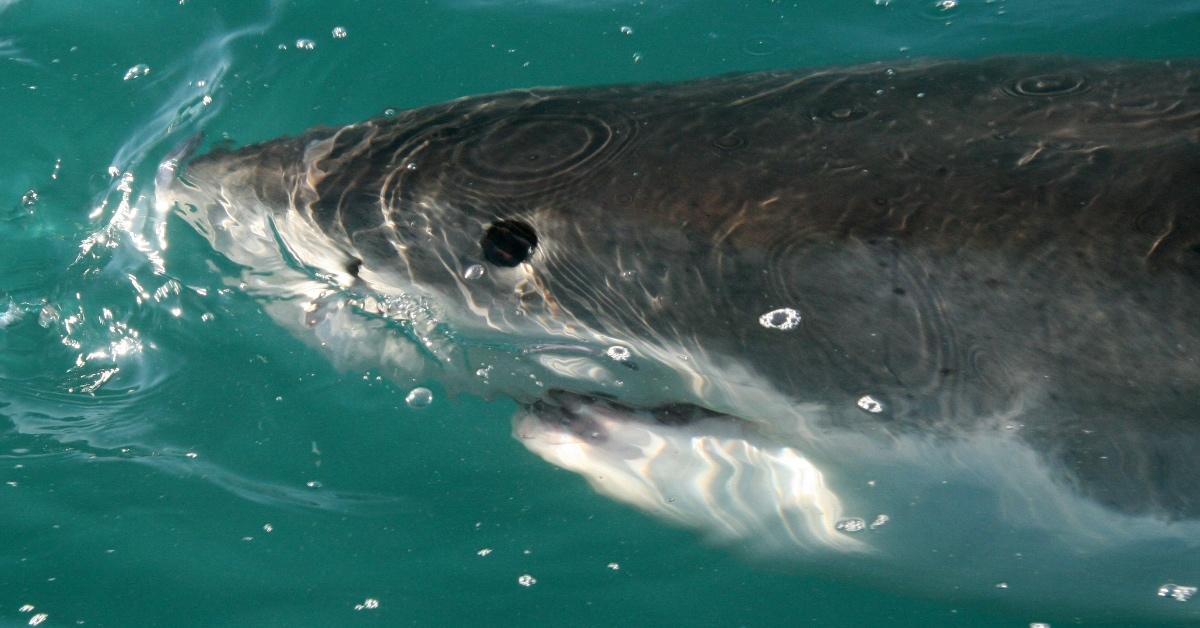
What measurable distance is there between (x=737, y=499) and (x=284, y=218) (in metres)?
1.25

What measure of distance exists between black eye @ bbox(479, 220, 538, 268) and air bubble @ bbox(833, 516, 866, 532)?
2.97 ft

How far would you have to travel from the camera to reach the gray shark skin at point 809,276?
188cm

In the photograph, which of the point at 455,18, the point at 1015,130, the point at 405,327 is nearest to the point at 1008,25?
the point at 455,18

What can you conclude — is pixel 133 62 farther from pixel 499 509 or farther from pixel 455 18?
pixel 499 509

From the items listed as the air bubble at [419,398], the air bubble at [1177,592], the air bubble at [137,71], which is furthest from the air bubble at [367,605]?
the air bubble at [137,71]

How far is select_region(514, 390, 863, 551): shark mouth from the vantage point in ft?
7.27

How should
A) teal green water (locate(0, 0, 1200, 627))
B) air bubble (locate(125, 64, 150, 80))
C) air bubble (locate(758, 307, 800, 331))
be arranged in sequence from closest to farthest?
air bubble (locate(758, 307, 800, 331)) < teal green water (locate(0, 0, 1200, 627)) < air bubble (locate(125, 64, 150, 80))

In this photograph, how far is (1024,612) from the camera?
240 centimetres

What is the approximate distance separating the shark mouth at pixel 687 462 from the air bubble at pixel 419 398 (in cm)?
60

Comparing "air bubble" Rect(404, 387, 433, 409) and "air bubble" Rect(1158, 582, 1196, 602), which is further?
"air bubble" Rect(404, 387, 433, 409)

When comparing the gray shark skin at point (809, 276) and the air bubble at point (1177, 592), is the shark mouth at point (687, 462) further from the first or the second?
the air bubble at point (1177, 592)

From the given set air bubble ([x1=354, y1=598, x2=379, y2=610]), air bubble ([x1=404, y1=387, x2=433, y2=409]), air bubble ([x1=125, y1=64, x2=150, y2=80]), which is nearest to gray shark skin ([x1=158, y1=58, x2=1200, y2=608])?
air bubble ([x1=404, y1=387, x2=433, y2=409])

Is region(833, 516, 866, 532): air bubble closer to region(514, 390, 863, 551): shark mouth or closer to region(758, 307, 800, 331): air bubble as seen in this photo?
region(514, 390, 863, 551): shark mouth

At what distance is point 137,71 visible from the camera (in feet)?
14.7
